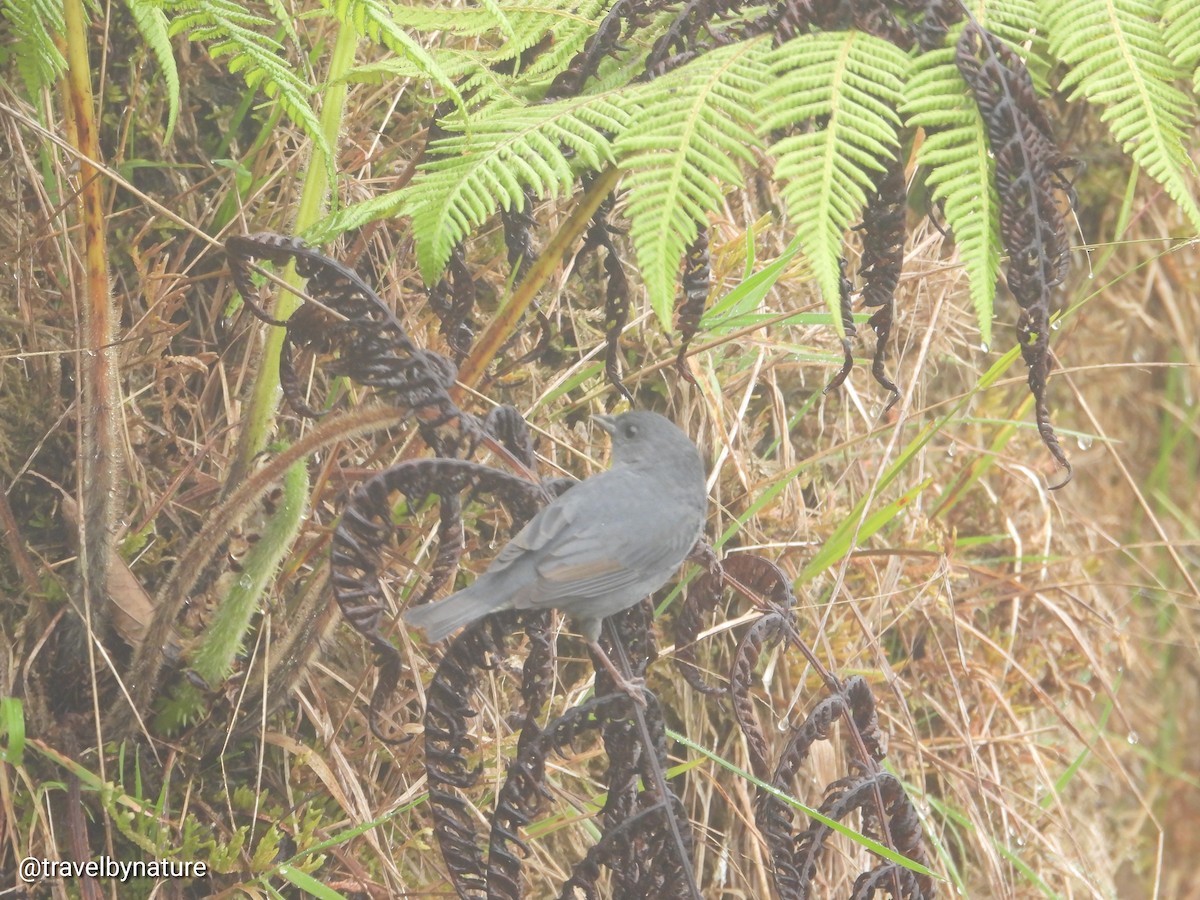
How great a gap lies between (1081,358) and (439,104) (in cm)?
365

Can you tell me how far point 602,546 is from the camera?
2.36m

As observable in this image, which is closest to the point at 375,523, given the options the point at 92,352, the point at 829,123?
the point at 92,352

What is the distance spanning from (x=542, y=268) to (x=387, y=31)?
476 millimetres

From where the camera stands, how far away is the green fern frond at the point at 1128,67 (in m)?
1.85

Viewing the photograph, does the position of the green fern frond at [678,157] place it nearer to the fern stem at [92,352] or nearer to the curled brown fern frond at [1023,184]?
the curled brown fern frond at [1023,184]

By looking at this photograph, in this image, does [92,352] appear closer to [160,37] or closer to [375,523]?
[160,37]

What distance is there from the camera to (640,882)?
1938 mm

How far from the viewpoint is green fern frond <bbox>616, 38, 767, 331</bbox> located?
170 cm

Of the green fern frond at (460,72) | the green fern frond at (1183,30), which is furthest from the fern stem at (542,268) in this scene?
the green fern frond at (1183,30)

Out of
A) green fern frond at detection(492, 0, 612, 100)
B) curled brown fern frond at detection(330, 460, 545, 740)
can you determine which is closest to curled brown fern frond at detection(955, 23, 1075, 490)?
green fern frond at detection(492, 0, 612, 100)

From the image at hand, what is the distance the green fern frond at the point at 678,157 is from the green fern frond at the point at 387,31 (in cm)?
31

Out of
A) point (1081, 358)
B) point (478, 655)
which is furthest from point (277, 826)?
point (1081, 358)

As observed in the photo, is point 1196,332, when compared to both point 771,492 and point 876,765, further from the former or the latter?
point 876,765

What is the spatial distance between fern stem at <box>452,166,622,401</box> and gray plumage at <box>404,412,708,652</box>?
1.07 ft
